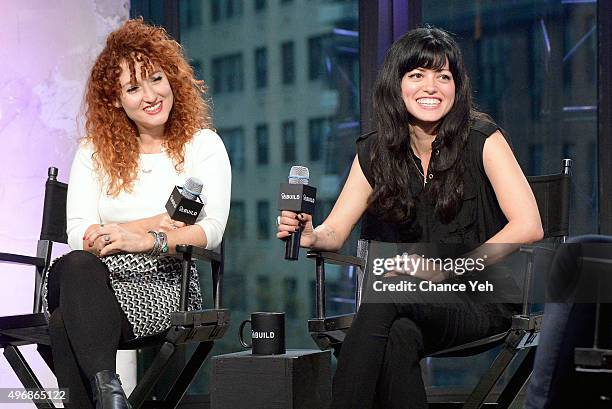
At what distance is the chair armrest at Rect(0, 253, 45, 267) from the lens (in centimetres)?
279

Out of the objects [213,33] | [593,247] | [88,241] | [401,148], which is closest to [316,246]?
[401,148]

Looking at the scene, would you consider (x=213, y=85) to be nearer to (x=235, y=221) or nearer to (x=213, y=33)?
(x=213, y=33)

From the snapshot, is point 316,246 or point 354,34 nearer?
point 316,246

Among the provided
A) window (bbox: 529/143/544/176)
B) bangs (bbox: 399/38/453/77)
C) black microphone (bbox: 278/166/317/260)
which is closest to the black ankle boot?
black microphone (bbox: 278/166/317/260)

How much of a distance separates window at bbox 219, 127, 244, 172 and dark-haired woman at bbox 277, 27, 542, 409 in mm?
1190

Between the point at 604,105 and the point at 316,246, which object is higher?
the point at 604,105

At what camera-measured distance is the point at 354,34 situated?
376 centimetres

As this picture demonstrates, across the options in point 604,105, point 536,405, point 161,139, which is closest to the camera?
point 536,405

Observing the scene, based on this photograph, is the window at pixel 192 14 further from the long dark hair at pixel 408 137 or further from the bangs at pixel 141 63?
the long dark hair at pixel 408 137

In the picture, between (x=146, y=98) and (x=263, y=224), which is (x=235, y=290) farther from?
(x=146, y=98)

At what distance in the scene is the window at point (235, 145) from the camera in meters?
3.82

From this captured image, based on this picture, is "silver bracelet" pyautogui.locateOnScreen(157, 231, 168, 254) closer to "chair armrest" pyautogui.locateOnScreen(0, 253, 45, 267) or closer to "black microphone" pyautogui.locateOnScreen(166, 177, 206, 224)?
"black microphone" pyautogui.locateOnScreen(166, 177, 206, 224)

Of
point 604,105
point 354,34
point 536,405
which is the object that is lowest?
point 536,405

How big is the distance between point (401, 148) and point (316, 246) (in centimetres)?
36
